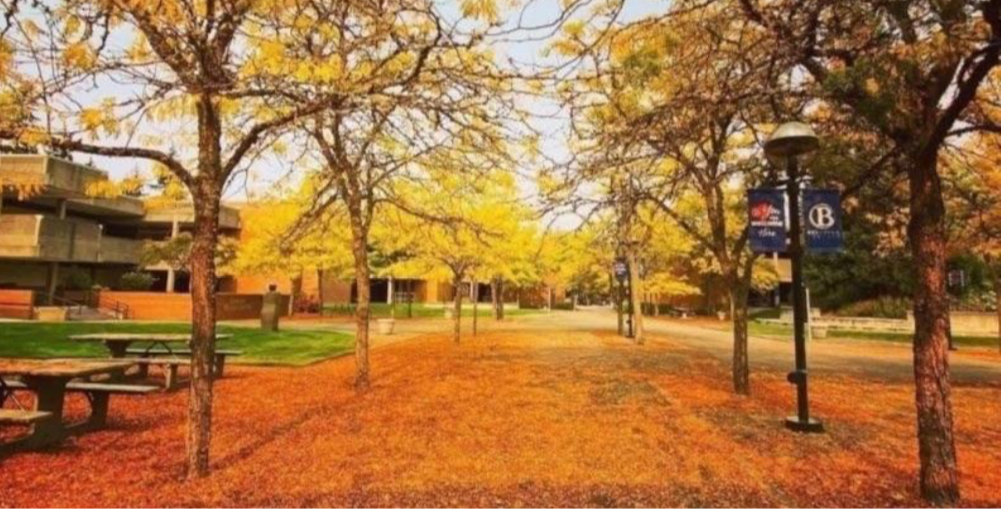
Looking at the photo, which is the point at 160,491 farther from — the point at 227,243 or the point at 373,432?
the point at 227,243

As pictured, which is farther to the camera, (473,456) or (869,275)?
(869,275)

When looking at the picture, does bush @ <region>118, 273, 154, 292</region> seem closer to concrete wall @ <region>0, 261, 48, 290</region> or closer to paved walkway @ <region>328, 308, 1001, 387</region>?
concrete wall @ <region>0, 261, 48, 290</region>

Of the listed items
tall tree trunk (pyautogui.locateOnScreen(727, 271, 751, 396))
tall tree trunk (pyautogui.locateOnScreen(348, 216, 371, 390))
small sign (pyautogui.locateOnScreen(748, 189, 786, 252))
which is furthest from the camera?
tall tree trunk (pyautogui.locateOnScreen(348, 216, 371, 390))

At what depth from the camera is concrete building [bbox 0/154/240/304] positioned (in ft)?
94.0

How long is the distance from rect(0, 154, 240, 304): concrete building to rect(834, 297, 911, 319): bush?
128 ft

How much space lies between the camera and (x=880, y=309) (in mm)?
37969

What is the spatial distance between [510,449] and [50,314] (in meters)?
29.4

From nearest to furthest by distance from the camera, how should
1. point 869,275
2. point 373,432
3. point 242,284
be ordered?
point 373,432, point 869,275, point 242,284

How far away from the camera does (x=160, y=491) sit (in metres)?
5.01

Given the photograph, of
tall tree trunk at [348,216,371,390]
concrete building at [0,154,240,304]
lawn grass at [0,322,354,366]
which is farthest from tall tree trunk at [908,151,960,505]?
concrete building at [0,154,240,304]

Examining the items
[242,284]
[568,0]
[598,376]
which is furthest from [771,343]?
[242,284]

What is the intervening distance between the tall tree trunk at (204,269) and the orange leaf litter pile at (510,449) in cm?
61

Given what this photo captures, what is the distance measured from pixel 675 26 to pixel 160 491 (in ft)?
21.0

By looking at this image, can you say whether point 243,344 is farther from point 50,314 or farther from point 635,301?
point 50,314
